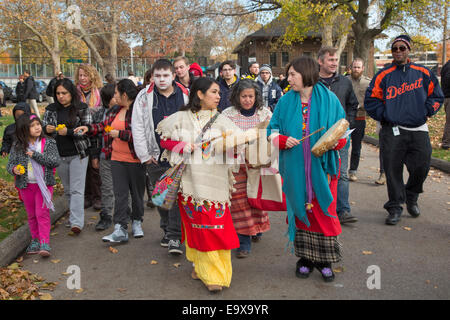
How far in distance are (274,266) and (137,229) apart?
1958 mm

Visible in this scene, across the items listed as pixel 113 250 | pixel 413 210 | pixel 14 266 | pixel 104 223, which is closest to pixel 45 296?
pixel 14 266

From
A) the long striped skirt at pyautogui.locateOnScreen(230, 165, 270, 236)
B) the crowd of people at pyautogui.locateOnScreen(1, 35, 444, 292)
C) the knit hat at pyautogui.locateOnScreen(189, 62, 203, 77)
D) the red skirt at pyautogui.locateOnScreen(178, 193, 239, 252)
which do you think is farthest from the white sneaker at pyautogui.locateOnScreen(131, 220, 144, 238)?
the knit hat at pyautogui.locateOnScreen(189, 62, 203, 77)

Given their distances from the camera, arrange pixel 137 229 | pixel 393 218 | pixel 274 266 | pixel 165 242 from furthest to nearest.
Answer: pixel 393 218
pixel 137 229
pixel 165 242
pixel 274 266

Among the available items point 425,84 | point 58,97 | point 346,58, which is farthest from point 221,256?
point 346,58

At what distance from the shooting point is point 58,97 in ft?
19.1

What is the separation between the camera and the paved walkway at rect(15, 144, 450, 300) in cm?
412

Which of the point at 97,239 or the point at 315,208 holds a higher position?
the point at 315,208

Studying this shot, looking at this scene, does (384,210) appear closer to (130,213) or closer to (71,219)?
(130,213)

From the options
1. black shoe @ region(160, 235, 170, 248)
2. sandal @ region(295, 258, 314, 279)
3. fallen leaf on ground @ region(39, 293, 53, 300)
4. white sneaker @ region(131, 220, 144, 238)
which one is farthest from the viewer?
white sneaker @ region(131, 220, 144, 238)

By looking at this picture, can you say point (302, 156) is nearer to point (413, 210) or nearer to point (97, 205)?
point (413, 210)

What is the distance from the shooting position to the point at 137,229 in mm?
5852

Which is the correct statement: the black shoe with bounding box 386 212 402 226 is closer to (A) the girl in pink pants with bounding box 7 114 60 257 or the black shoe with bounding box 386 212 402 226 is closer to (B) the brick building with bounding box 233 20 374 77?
(A) the girl in pink pants with bounding box 7 114 60 257

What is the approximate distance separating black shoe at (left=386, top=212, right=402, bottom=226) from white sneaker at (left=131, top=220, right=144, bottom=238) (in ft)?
10.4
